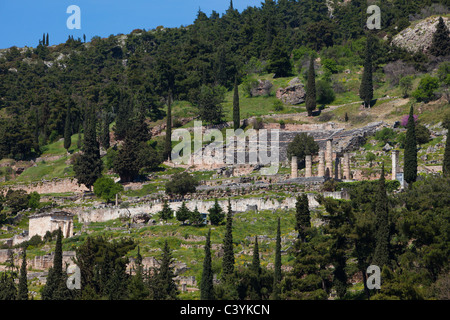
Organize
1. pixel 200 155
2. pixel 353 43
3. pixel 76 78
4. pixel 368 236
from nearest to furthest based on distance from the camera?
pixel 368 236
pixel 200 155
pixel 353 43
pixel 76 78

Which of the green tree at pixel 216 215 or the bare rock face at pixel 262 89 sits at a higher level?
the bare rock face at pixel 262 89

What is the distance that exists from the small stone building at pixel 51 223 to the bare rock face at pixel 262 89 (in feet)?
143

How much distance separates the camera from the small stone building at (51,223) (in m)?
60.0

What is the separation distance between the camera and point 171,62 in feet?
327

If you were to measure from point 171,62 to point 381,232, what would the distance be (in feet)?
209

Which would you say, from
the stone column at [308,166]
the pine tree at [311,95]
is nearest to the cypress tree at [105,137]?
the pine tree at [311,95]

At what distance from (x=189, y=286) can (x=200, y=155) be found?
36280 mm

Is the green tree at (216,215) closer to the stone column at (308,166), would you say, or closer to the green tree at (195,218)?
the green tree at (195,218)

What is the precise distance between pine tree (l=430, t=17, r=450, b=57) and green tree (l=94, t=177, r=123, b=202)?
155 feet

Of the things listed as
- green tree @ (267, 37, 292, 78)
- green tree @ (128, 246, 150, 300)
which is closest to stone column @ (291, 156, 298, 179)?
green tree @ (128, 246, 150, 300)

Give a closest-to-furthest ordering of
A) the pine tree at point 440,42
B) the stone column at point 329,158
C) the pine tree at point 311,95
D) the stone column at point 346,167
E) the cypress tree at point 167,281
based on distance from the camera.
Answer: the cypress tree at point 167,281 → the stone column at point 329,158 → the stone column at point 346,167 → the pine tree at point 311,95 → the pine tree at point 440,42

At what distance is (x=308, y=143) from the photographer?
73.2m
